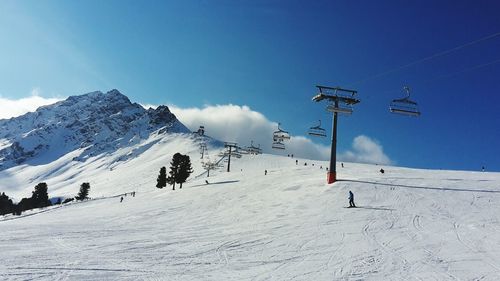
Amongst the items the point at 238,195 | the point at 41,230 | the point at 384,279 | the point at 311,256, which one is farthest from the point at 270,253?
the point at 238,195

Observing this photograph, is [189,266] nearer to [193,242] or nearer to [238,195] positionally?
[193,242]

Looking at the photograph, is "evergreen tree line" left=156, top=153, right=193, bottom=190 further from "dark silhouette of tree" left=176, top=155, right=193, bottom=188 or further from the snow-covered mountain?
the snow-covered mountain

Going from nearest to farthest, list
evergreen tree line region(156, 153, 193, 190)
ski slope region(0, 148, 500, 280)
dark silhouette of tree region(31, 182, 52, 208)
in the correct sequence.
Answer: ski slope region(0, 148, 500, 280) < evergreen tree line region(156, 153, 193, 190) < dark silhouette of tree region(31, 182, 52, 208)

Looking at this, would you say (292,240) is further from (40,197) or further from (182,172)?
(40,197)

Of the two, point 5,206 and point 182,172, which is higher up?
point 182,172

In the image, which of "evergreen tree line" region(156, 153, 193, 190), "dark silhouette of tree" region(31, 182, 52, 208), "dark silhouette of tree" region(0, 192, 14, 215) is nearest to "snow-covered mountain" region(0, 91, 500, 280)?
"evergreen tree line" region(156, 153, 193, 190)

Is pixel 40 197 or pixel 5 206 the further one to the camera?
pixel 40 197

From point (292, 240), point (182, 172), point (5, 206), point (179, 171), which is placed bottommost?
point (5, 206)

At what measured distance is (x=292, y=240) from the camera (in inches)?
816

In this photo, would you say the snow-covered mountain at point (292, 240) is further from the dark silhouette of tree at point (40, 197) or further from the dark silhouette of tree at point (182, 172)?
the dark silhouette of tree at point (40, 197)

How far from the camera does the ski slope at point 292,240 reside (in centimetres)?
1515

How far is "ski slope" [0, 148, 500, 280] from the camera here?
15148 mm

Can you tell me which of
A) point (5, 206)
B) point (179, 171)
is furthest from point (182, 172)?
point (5, 206)

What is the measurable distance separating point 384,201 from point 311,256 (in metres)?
15.5
